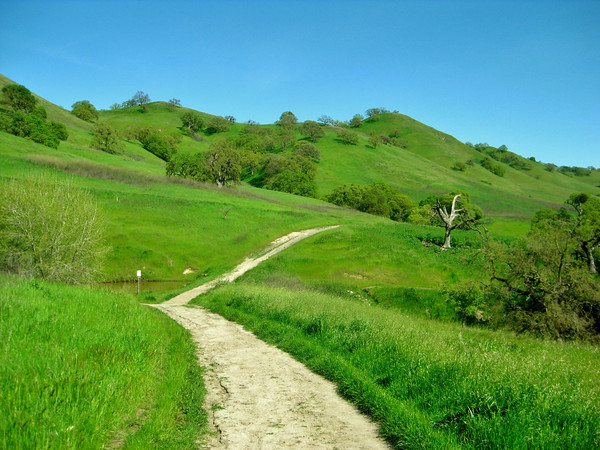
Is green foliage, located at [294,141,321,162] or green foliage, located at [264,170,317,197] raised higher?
green foliage, located at [294,141,321,162]

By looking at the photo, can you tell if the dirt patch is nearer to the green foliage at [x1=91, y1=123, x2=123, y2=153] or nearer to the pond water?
the pond water

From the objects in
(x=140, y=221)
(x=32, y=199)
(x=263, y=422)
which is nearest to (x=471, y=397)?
(x=263, y=422)

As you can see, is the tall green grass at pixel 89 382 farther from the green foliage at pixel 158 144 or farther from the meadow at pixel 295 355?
the green foliage at pixel 158 144

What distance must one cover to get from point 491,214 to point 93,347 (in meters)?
123

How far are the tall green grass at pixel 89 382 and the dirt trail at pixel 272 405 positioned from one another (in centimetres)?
49

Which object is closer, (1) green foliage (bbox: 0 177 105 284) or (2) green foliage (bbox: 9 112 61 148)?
(1) green foliage (bbox: 0 177 105 284)

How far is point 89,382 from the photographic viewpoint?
601 cm

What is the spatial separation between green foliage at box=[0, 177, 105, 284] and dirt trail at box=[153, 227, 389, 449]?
66.7ft

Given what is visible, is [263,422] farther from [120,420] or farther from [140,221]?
[140,221]

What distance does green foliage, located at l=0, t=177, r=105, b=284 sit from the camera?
2570 centimetres

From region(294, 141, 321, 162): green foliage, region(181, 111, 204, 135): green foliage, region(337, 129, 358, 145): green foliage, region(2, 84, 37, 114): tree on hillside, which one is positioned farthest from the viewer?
region(181, 111, 204, 135): green foliage

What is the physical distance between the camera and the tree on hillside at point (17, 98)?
100062 millimetres

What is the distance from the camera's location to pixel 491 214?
115m

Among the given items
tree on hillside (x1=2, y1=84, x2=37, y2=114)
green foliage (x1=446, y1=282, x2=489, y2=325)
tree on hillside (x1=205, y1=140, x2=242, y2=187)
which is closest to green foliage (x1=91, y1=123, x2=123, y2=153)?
tree on hillside (x1=2, y1=84, x2=37, y2=114)
